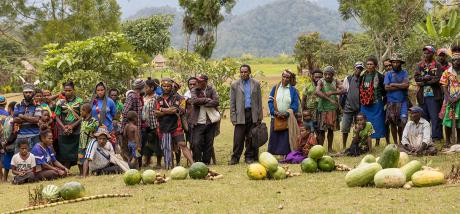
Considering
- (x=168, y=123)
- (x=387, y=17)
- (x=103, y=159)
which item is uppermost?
(x=387, y=17)

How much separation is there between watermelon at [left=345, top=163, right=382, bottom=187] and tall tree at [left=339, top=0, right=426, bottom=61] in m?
17.7

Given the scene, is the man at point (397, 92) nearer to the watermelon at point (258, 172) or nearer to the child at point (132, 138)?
the watermelon at point (258, 172)

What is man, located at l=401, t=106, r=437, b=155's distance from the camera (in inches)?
472

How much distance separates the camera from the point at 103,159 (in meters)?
12.0

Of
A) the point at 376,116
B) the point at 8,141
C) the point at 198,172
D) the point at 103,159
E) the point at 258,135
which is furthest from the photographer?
the point at 376,116

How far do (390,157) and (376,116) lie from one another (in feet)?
13.7

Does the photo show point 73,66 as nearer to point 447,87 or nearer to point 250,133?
point 250,133

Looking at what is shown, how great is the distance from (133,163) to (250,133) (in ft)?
7.34

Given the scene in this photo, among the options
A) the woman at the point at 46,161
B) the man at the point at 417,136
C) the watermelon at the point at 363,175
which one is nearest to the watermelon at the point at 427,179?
the watermelon at the point at 363,175

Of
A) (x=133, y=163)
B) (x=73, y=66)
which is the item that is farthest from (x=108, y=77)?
(x=133, y=163)

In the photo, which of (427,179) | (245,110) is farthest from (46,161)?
(427,179)

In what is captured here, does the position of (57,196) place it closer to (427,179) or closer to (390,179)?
(390,179)

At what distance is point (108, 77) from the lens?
1725 centimetres

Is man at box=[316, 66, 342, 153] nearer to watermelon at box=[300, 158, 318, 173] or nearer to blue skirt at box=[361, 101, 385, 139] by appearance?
blue skirt at box=[361, 101, 385, 139]
